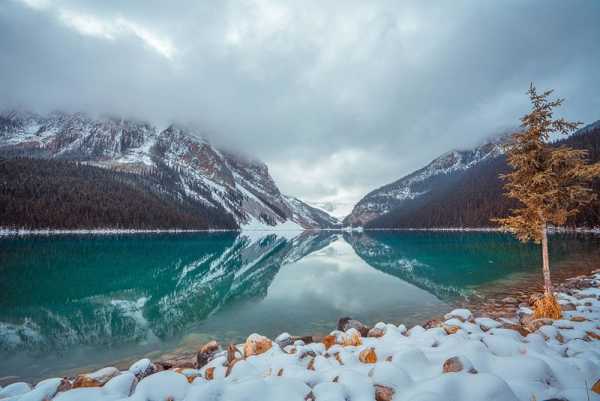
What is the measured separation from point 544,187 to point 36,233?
13257 cm

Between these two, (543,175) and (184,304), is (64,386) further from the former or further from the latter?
(543,175)

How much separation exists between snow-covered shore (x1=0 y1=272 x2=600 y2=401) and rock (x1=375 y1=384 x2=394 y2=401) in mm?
15

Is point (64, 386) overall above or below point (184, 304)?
above

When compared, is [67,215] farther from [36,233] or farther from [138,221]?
[138,221]

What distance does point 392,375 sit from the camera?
5.24 metres

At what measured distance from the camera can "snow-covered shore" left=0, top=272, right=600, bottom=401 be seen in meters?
4.53

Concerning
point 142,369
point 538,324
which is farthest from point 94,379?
point 538,324

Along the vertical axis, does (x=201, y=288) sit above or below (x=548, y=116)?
below

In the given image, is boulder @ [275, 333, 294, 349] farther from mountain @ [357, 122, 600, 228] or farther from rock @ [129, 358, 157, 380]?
mountain @ [357, 122, 600, 228]

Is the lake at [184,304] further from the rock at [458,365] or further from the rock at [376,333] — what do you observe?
the rock at [458,365]

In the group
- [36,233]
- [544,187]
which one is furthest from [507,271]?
[36,233]

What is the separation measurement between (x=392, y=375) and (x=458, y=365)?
51.4 inches

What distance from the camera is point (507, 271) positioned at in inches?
1133

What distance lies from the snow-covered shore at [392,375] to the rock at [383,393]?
0.05 feet
